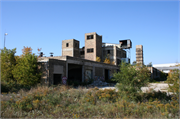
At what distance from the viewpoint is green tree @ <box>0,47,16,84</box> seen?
72.0 feet

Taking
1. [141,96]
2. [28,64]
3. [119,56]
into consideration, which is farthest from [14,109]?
[119,56]

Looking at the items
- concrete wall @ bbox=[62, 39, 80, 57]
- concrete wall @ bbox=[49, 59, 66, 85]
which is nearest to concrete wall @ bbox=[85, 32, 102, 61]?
concrete wall @ bbox=[62, 39, 80, 57]

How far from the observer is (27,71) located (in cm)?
2067

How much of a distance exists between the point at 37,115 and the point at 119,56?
4863cm

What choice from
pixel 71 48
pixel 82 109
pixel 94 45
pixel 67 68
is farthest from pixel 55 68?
pixel 71 48

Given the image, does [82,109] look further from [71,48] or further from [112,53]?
[112,53]

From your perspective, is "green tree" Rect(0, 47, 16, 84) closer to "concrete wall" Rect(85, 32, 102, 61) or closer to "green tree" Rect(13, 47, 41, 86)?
"green tree" Rect(13, 47, 41, 86)

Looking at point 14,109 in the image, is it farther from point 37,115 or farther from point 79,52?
point 79,52

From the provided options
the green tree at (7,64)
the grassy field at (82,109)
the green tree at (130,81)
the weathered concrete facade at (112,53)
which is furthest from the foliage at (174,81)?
the weathered concrete facade at (112,53)

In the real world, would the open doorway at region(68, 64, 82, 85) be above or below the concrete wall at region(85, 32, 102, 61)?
below

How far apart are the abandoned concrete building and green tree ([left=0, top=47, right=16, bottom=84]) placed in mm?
3922

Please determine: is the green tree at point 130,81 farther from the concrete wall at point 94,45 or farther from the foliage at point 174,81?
the concrete wall at point 94,45

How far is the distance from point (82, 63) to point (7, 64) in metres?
13.2

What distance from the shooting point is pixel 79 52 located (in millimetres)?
54625
